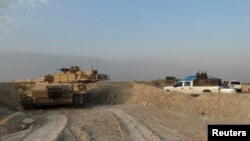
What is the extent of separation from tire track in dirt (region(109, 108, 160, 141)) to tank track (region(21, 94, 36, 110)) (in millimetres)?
7376

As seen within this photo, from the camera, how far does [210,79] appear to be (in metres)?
34.4

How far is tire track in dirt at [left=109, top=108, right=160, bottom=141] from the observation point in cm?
1372

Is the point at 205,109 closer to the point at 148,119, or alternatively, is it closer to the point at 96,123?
the point at 148,119

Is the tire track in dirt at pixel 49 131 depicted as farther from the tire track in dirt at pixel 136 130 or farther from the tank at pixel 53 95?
the tank at pixel 53 95

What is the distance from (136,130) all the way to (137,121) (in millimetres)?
2760

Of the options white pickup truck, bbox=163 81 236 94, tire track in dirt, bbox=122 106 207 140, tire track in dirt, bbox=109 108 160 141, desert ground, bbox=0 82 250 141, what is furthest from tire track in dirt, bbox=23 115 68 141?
white pickup truck, bbox=163 81 236 94

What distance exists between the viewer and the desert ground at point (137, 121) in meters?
14.2

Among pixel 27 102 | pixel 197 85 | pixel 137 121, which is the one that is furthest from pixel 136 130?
pixel 197 85

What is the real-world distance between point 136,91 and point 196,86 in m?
5.21

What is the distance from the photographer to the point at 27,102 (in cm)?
2553

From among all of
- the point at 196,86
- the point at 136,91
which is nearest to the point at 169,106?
the point at 136,91

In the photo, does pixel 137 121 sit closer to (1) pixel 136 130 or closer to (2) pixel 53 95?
(1) pixel 136 130

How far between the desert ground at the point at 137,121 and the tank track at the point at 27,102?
888mm

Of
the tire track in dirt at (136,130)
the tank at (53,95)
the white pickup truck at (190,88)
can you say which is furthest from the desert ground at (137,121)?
the white pickup truck at (190,88)
